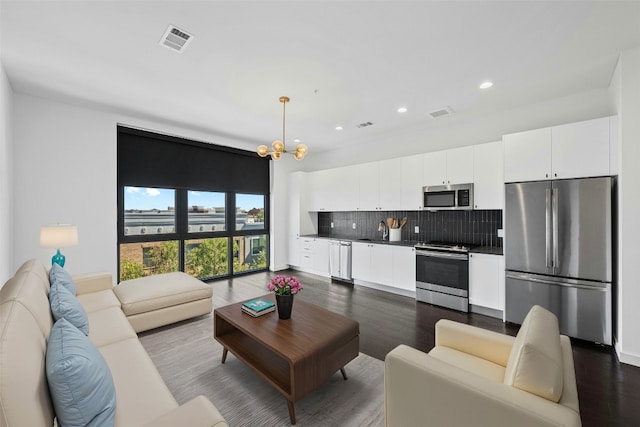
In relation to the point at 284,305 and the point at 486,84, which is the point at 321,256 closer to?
the point at 284,305

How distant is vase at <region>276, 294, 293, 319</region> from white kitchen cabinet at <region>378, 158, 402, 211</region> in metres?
3.02

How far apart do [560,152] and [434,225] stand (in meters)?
2.01

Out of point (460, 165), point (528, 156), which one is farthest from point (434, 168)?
point (528, 156)

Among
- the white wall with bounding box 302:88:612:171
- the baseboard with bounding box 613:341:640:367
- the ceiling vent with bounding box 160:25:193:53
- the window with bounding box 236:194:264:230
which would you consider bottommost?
the baseboard with bounding box 613:341:640:367

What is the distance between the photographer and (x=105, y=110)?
12.9ft

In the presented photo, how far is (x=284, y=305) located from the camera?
2463 millimetres

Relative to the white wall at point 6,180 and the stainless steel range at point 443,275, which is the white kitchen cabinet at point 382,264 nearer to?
the stainless steel range at point 443,275

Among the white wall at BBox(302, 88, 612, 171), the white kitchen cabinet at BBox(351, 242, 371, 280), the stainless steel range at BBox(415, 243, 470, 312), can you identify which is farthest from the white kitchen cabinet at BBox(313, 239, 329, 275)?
the stainless steel range at BBox(415, 243, 470, 312)

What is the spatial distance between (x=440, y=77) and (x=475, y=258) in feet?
7.90

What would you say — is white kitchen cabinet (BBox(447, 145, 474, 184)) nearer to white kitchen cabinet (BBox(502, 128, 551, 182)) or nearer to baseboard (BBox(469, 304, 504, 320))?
white kitchen cabinet (BBox(502, 128, 551, 182))

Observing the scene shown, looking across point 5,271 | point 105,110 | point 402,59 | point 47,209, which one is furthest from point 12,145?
point 402,59

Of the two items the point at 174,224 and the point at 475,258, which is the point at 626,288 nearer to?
the point at 475,258

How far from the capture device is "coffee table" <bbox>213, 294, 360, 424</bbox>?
190cm

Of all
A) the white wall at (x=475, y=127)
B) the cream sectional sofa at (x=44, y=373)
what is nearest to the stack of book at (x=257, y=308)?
the cream sectional sofa at (x=44, y=373)
